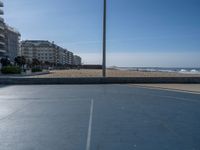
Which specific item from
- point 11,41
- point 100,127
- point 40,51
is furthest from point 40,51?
point 100,127

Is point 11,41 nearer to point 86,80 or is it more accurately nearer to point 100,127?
point 86,80

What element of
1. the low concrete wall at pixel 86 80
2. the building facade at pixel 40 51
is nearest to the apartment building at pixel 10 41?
the building facade at pixel 40 51

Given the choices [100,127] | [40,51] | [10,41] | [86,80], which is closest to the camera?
[100,127]

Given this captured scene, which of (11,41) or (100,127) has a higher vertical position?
(11,41)

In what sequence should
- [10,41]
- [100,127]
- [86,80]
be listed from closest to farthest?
[100,127], [86,80], [10,41]

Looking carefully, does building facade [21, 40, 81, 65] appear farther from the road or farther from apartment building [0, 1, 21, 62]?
the road

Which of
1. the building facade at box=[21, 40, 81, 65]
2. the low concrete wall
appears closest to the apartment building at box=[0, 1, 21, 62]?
the building facade at box=[21, 40, 81, 65]

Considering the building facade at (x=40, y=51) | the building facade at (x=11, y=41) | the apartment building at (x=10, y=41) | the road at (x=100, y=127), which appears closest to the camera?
the road at (x=100, y=127)

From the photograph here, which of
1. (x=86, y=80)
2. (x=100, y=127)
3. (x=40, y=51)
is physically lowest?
(x=100, y=127)

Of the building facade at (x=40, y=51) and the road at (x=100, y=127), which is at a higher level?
the building facade at (x=40, y=51)

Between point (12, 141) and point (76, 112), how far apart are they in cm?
320

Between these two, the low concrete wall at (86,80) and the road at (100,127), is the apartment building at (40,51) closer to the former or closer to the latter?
the low concrete wall at (86,80)

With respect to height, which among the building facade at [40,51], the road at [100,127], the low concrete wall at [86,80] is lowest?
the road at [100,127]

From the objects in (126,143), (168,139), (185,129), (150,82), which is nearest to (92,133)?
(126,143)
